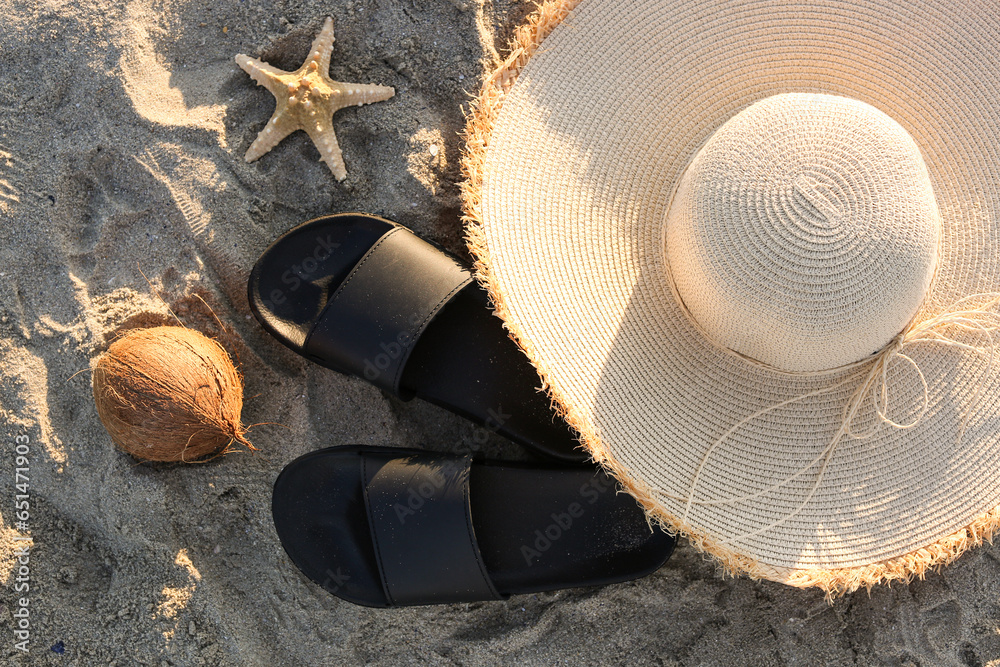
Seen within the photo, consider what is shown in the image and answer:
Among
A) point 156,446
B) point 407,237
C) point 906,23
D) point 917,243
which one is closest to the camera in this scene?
point 917,243

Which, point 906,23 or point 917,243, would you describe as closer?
point 917,243

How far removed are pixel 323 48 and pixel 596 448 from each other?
3.73ft

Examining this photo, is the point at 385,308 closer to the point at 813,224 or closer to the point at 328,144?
the point at 328,144

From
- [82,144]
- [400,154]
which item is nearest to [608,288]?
[400,154]

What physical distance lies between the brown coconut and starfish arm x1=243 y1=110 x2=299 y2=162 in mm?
471

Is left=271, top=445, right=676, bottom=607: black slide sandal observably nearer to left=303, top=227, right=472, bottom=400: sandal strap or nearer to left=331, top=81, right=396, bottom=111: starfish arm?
left=303, top=227, right=472, bottom=400: sandal strap

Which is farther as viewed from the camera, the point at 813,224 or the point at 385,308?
the point at 385,308

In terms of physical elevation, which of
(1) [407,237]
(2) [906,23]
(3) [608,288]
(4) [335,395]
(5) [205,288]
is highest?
(2) [906,23]

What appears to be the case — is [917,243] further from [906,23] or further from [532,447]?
[532,447]

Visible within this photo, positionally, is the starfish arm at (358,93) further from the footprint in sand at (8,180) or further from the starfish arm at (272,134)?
the footprint in sand at (8,180)

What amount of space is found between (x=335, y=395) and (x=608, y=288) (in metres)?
0.77

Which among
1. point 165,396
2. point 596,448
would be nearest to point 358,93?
point 165,396

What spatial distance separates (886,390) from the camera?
129cm

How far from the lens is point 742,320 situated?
1.18m
